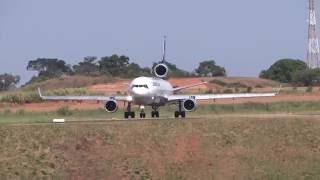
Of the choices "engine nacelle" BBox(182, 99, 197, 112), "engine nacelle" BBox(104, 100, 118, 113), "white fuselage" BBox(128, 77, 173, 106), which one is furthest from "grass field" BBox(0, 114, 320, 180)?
"engine nacelle" BBox(182, 99, 197, 112)

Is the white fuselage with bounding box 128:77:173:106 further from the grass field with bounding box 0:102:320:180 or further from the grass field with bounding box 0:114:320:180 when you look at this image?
the grass field with bounding box 0:114:320:180

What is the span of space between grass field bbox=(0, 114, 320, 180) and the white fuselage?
1546 cm

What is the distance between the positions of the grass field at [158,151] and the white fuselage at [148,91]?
15.5 metres

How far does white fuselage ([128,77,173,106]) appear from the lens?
68438mm

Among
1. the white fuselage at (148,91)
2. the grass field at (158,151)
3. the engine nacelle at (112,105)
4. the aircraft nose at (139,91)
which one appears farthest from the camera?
the engine nacelle at (112,105)

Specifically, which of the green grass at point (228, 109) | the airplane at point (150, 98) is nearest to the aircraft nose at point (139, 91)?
the airplane at point (150, 98)

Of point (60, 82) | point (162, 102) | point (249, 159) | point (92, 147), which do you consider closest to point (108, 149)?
point (92, 147)

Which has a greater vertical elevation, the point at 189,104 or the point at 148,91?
the point at 148,91

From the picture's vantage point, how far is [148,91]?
225 feet

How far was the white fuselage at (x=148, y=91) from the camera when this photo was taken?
68438 mm

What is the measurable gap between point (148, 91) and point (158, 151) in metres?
21.3

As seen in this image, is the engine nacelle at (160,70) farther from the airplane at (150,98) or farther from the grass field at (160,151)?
the grass field at (160,151)

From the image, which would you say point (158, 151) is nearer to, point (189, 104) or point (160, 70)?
point (189, 104)

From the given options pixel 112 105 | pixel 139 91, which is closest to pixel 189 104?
pixel 139 91
